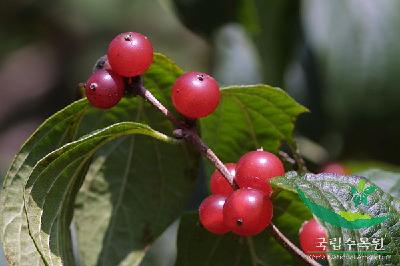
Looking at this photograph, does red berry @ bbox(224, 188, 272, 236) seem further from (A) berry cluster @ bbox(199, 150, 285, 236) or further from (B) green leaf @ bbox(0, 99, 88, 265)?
(B) green leaf @ bbox(0, 99, 88, 265)

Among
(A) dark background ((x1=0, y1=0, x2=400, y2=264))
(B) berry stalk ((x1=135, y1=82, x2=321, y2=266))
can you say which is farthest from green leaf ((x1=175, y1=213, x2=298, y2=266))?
(A) dark background ((x1=0, y1=0, x2=400, y2=264))

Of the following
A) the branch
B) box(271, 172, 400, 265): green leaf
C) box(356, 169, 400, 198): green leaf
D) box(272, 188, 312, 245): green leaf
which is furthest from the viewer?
box(356, 169, 400, 198): green leaf

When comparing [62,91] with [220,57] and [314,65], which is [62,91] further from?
[314,65]

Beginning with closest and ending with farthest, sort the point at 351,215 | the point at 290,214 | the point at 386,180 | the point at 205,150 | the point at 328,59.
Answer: the point at 351,215 → the point at 205,150 → the point at 290,214 → the point at 386,180 → the point at 328,59

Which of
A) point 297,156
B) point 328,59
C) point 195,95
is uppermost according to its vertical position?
point 195,95

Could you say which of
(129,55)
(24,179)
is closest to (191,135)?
(129,55)

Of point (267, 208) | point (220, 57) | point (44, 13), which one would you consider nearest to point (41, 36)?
point (44, 13)

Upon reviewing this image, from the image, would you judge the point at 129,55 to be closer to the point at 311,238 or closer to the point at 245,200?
the point at 245,200

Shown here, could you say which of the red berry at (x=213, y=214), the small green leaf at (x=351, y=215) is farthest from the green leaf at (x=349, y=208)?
the red berry at (x=213, y=214)
